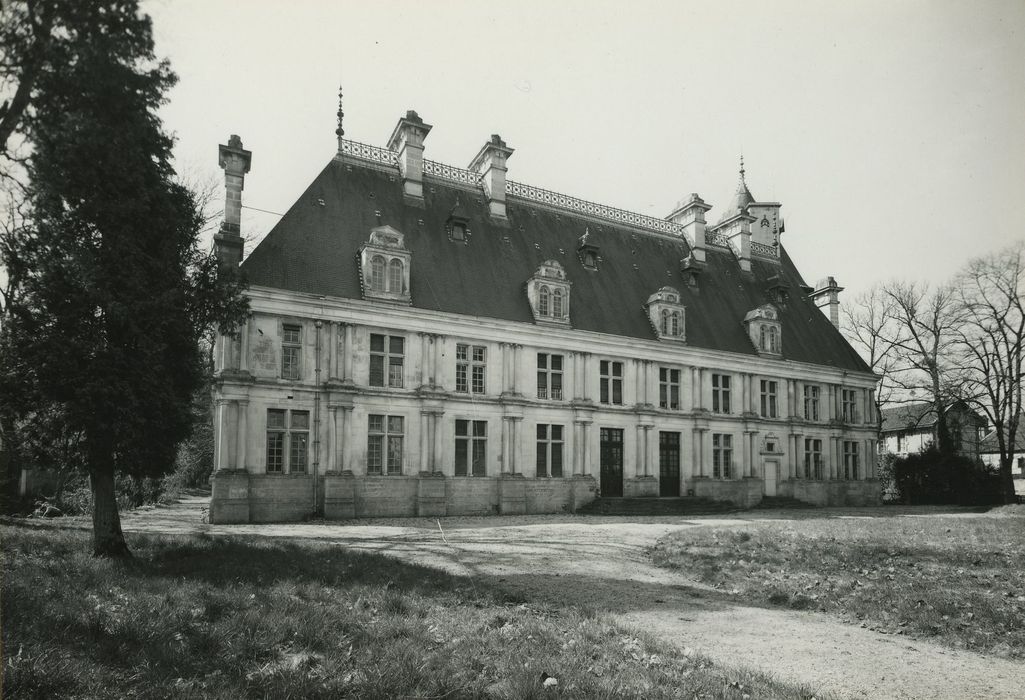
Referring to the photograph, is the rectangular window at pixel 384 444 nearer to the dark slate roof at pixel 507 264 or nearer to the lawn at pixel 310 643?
the dark slate roof at pixel 507 264

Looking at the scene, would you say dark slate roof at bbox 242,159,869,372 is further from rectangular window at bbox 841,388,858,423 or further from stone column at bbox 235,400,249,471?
stone column at bbox 235,400,249,471

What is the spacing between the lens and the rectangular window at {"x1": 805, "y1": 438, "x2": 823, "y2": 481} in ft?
122

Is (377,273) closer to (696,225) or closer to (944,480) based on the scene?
(696,225)

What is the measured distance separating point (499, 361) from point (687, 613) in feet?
63.5

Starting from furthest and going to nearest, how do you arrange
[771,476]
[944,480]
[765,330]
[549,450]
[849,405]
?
[944,480]
[849,405]
[765,330]
[771,476]
[549,450]

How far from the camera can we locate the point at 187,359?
12.8m

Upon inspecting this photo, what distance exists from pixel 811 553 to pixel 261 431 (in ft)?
56.8

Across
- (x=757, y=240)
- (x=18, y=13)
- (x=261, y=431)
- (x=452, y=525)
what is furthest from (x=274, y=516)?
(x=757, y=240)

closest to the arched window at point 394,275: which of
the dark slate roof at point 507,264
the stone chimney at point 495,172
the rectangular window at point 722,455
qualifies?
the dark slate roof at point 507,264

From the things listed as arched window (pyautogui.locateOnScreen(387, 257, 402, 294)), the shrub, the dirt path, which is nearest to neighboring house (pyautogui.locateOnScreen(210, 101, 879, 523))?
arched window (pyautogui.locateOnScreen(387, 257, 402, 294))

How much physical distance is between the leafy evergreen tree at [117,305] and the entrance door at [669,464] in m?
23.0

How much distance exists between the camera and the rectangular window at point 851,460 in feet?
127

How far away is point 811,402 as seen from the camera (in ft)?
124

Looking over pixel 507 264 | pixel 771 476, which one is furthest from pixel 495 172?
pixel 771 476
